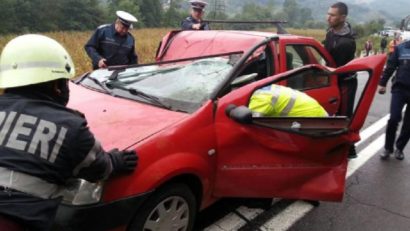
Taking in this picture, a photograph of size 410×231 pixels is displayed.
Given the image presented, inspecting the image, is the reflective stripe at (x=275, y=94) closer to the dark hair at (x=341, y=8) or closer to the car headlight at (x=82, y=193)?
the car headlight at (x=82, y=193)

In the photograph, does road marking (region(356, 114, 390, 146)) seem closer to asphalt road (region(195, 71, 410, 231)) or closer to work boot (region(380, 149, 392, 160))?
A: work boot (region(380, 149, 392, 160))

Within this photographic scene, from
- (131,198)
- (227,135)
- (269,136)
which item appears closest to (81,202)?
(131,198)

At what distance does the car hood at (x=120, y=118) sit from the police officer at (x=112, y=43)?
2.15m

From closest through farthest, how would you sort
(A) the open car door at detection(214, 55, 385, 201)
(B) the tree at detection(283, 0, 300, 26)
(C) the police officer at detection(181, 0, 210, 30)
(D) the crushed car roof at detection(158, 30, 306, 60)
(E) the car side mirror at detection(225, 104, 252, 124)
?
(E) the car side mirror at detection(225, 104, 252, 124) < (A) the open car door at detection(214, 55, 385, 201) < (D) the crushed car roof at detection(158, 30, 306, 60) < (C) the police officer at detection(181, 0, 210, 30) < (B) the tree at detection(283, 0, 300, 26)

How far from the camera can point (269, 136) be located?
3.07 m

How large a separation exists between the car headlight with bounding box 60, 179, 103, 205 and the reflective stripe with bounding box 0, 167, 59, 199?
43 cm

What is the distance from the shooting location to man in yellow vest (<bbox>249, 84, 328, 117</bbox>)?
312 centimetres

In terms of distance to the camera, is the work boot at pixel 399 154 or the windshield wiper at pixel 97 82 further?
the work boot at pixel 399 154

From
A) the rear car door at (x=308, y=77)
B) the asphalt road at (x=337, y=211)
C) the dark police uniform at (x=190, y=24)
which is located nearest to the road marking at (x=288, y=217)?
the asphalt road at (x=337, y=211)

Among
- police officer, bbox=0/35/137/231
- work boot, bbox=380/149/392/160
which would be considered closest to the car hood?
police officer, bbox=0/35/137/231

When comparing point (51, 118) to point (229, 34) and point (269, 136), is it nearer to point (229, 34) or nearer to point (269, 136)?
point (269, 136)

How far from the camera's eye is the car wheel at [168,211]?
8.50 feet

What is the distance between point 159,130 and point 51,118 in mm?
919

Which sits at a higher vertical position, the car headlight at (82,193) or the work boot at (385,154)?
the car headlight at (82,193)
